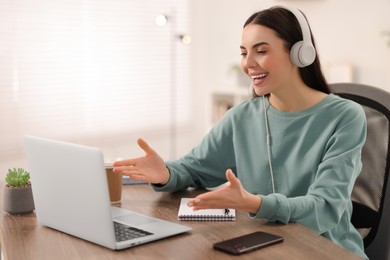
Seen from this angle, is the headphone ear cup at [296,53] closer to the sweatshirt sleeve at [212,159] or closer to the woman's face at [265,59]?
the woman's face at [265,59]

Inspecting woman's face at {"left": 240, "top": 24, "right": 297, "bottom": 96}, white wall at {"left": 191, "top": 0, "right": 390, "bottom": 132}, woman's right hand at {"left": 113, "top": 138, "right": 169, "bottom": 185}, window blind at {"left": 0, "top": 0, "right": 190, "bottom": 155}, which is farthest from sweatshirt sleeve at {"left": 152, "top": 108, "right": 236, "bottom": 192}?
window blind at {"left": 0, "top": 0, "right": 190, "bottom": 155}

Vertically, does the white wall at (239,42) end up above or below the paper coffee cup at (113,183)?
above

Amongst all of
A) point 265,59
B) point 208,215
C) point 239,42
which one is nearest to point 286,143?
point 265,59

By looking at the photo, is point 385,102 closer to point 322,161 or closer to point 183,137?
point 322,161

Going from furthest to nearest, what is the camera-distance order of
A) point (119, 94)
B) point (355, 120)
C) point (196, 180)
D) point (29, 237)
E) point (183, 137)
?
1. point (183, 137)
2. point (119, 94)
3. point (196, 180)
4. point (355, 120)
5. point (29, 237)

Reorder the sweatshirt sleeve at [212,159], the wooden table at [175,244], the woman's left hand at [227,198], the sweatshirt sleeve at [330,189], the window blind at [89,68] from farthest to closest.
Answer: the window blind at [89,68] < the sweatshirt sleeve at [212,159] < the sweatshirt sleeve at [330,189] < the woman's left hand at [227,198] < the wooden table at [175,244]

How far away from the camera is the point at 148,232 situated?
1407mm

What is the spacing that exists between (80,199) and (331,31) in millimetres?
2937

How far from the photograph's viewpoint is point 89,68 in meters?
4.23

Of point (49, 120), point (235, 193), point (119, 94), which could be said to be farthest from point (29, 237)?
point (119, 94)

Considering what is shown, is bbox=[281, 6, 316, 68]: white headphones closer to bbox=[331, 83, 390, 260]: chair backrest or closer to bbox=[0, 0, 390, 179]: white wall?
bbox=[331, 83, 390, 260]: chair backrest

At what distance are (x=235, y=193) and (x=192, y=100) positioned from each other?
3639 mm

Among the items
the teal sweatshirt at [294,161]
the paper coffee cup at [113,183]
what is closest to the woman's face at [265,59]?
the teal sweatshirt at [294,161]

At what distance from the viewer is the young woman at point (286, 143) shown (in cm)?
158
